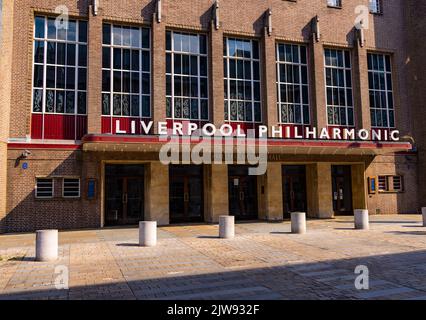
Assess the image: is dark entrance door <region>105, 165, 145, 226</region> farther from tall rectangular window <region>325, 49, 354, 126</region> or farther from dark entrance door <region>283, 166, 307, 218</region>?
tall rectangular window <region>325, 49, 354, 126</region>

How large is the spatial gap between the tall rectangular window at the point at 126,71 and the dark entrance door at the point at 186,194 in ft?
12.1

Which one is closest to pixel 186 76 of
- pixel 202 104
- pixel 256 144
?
pixel 202 104

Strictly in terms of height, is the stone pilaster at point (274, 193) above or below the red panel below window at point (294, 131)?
below

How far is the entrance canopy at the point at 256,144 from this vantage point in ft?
54.2

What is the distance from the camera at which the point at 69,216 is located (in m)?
17.9

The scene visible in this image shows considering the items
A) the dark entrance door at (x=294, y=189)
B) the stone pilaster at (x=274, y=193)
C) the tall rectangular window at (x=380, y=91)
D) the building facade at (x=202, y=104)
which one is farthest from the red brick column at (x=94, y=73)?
the tall rectangular window at (x=380, y=91)

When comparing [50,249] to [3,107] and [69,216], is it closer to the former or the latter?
[69,216]

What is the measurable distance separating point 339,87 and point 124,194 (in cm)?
1439

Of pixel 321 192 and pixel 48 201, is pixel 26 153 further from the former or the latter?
pixel 321 192

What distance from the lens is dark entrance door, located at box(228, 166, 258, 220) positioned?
21.8m

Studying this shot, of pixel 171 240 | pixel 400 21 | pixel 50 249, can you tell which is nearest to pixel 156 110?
pixel 171 240

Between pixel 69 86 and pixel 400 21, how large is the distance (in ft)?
69.4

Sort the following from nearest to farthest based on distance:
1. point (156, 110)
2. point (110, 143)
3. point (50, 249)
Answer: point (50, 249) < point (110, 143) < point (156, 110)

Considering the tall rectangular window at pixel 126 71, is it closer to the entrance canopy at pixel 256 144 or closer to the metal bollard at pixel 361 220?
the entrance canopy at pixel 256 144
